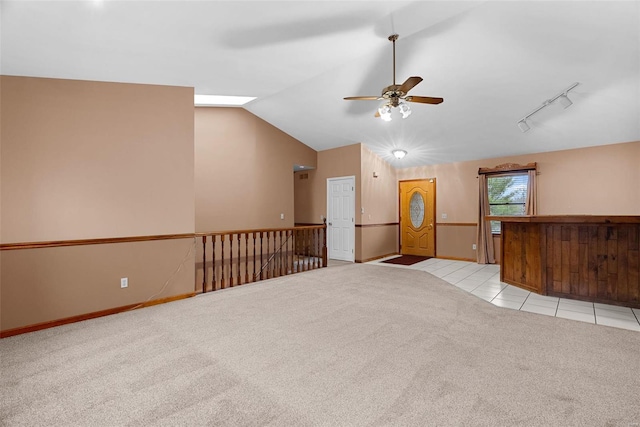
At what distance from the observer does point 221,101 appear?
5777mm

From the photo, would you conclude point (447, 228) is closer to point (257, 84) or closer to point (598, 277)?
point (598, 277)

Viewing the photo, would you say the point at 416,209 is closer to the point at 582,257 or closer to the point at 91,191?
the point at 582,257

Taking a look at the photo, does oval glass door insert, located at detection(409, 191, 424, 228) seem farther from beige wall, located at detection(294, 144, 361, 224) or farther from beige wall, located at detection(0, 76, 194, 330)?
beige wall, located at detection(0, 76, 194, 330)

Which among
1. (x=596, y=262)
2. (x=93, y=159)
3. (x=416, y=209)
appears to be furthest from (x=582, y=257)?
(x=93, y=159)

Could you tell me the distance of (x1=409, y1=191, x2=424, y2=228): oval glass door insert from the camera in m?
7.88

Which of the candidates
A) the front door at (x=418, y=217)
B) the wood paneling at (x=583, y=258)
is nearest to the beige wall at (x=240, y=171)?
the front door at (x=418, y=217)

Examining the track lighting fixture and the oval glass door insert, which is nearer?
the track lighting fixture

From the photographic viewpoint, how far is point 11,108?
309cm

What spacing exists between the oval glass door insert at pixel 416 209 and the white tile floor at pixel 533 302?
223 centimetres

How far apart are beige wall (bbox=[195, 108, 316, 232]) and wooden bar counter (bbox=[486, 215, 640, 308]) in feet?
15.2

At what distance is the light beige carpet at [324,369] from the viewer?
1710 mm

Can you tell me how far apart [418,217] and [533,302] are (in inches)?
167

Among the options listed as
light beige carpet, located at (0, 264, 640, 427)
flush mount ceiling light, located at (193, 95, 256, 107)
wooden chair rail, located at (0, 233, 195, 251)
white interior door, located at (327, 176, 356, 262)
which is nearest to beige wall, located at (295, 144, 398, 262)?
white interior door, located at (327, 176, 356, 262)

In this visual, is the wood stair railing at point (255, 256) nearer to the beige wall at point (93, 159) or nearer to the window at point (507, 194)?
the beige wall at point (93, 159)
